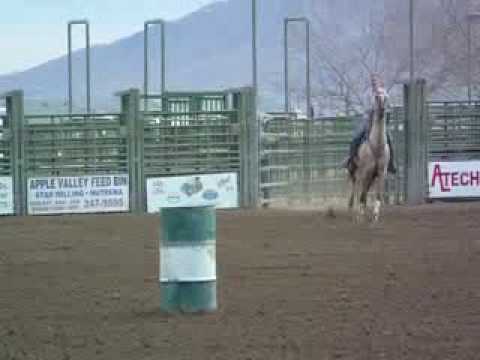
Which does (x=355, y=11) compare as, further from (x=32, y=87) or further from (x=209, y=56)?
(x=209, y=56)

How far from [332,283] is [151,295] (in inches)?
76.9

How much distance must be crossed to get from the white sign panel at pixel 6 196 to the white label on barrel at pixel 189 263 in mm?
16266

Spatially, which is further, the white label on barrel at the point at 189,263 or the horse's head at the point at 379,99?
the horse's head at the point at 379,99

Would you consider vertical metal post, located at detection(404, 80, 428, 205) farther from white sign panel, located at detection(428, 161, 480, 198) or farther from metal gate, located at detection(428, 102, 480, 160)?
metal gate, located at detection(428, 102, 480, 160)

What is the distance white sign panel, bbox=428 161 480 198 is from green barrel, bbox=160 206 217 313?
19505 millimetres

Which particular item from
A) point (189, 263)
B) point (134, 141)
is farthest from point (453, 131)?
point (189, 263)

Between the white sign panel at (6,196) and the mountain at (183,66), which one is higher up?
the mountain at (183,66)

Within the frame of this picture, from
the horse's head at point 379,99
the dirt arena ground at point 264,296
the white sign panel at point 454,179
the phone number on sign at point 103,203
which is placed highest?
the horse's head at point 379,99

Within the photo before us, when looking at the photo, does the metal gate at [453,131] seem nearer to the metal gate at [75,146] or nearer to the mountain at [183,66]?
the metal gate at [75,146]

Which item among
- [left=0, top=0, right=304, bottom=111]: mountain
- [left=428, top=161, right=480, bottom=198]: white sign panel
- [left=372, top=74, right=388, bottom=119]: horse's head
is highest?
[left=0, top=0, right=304, bottom=111]: mountain

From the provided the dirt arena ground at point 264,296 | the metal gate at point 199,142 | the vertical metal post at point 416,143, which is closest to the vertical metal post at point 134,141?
the metal gate at point 199,142

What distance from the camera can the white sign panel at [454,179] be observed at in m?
31.3

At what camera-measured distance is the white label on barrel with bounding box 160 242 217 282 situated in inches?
487

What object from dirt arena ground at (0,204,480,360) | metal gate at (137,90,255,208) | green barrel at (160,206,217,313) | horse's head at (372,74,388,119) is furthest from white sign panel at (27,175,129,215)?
green barrel at (160,206,217,313)
